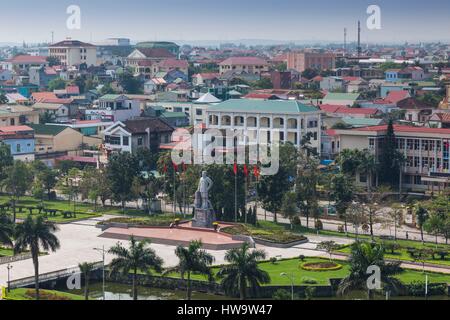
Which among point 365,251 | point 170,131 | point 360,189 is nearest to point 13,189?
point 170,131

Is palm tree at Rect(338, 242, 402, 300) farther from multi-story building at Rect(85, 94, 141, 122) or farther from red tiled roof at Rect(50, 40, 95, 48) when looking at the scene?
red tiled roof at Rect(50, 40, 95, 48)

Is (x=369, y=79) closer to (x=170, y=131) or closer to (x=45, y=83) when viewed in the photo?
(x=45, y=83)

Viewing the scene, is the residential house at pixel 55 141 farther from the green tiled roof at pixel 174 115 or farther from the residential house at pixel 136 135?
the green tiled roof at pixel 174 115

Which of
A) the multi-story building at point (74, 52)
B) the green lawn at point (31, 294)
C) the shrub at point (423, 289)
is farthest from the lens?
the multi-story building at point (74, 52)

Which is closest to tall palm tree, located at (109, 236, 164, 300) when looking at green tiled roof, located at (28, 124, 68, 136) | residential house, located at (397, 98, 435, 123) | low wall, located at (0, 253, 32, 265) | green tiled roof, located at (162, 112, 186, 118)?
low wall, located at (0, 253, 32, 265)

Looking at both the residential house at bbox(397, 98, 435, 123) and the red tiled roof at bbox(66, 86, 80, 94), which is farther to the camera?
the red tiled roof at bbox(66, 86, 80, 94)

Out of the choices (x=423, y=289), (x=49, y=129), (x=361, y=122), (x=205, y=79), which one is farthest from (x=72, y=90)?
(x=423, y=289)

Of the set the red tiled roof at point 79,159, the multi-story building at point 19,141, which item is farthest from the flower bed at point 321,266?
the multi-story building at point 19,141
